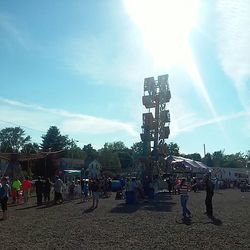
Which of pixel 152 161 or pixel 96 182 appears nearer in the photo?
pixel 96 182

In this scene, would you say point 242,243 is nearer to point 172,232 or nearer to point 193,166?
point 172,232

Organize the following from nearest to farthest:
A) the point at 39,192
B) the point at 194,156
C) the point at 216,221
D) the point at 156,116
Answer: the point at 216,221 → the point at 39,192 → the point at 156,116 → the point at 194,156

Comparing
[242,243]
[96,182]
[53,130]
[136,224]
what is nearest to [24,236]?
[136,224]

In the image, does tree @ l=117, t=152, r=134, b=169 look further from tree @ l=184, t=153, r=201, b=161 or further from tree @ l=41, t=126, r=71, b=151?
tree @ l=41, t=126, r=71, b=151

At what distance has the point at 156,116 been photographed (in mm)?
47844

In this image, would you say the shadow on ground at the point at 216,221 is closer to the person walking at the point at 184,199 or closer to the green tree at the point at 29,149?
the person walking at the point at 184,199

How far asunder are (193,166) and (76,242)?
37.8m

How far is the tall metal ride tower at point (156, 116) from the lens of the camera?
150 ft

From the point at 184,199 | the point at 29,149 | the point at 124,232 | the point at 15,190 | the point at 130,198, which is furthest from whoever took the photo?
the point at 29,149

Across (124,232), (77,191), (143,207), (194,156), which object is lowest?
(124,232)

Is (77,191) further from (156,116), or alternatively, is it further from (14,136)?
(14,136)

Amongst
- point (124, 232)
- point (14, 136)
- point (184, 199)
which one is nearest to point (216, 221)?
point (184, 199)

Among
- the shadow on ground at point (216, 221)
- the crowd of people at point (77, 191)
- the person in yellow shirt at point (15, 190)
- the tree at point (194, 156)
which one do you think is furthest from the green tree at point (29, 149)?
the tree at point (194, 156)

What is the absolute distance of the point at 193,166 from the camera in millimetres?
49219
